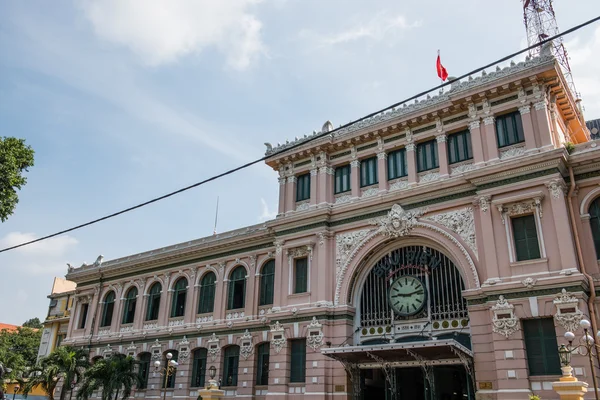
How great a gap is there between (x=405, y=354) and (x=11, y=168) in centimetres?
1963

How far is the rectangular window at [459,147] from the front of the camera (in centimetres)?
2384

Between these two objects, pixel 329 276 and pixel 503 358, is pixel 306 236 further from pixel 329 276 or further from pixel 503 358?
pixel 503 358

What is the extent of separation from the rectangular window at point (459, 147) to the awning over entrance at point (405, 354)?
339 inches

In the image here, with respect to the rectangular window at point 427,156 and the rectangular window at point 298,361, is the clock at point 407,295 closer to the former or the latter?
the rectangular window at point 298,361

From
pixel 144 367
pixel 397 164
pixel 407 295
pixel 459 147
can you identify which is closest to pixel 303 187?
pixel 397 164

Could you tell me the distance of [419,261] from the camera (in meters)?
23.8

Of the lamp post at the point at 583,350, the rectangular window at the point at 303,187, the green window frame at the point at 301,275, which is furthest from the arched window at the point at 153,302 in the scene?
the lamp post at the point at 583,350

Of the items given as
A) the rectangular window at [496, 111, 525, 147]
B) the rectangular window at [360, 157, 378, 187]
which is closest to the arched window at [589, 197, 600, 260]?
the rectangular window at [496, 111, 525, 147]

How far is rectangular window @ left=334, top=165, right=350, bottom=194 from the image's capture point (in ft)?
90.2

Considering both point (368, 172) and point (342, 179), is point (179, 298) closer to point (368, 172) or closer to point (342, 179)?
point (342, 179)

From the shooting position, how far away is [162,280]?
3594cm

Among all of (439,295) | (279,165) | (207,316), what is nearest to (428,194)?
(439,295)

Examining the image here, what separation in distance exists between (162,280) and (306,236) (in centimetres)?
1369

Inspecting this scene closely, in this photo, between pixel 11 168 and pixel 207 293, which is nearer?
pixel 11 168
